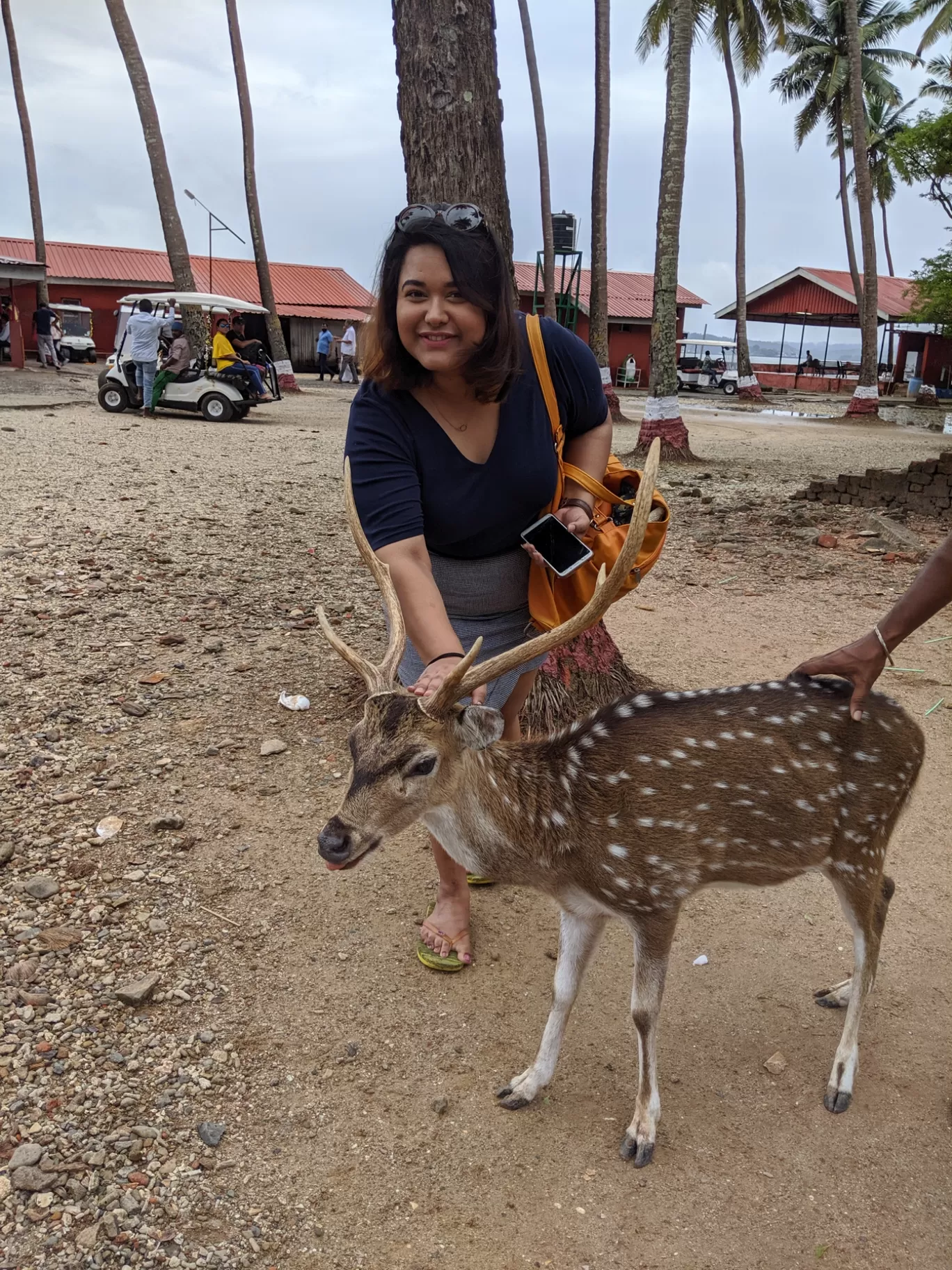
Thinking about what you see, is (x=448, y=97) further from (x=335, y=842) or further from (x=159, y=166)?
(x=159, y=166)

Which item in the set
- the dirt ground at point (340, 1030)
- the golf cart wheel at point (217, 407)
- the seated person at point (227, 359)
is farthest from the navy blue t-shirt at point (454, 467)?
the seated person at point (227, 359)

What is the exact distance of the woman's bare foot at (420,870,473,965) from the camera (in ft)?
10.8

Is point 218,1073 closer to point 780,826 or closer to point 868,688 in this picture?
point 780,826

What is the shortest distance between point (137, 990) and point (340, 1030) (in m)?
0.65

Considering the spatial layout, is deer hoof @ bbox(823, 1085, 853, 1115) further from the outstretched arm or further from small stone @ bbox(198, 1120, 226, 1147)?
small stone @ bbox(198, 1120, 226, 1147)

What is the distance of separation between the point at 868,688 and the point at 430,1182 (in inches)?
72.9

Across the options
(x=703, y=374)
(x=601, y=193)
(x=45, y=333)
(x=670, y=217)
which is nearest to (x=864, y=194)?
(x=601, y=193)

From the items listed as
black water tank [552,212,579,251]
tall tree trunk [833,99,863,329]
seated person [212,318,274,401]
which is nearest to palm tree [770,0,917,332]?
tall tree trunk [833,99,863,329]

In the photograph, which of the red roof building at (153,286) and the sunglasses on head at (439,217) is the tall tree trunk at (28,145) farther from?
the sunglasses on head at (439,217)

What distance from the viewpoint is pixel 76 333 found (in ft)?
104

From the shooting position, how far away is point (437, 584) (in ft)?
10.3

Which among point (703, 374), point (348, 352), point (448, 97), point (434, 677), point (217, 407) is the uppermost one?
point (448, 97)

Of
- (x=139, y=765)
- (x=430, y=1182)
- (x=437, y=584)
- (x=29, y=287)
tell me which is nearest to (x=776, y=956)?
(x=430, y=1182)

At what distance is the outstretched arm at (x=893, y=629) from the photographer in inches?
104
